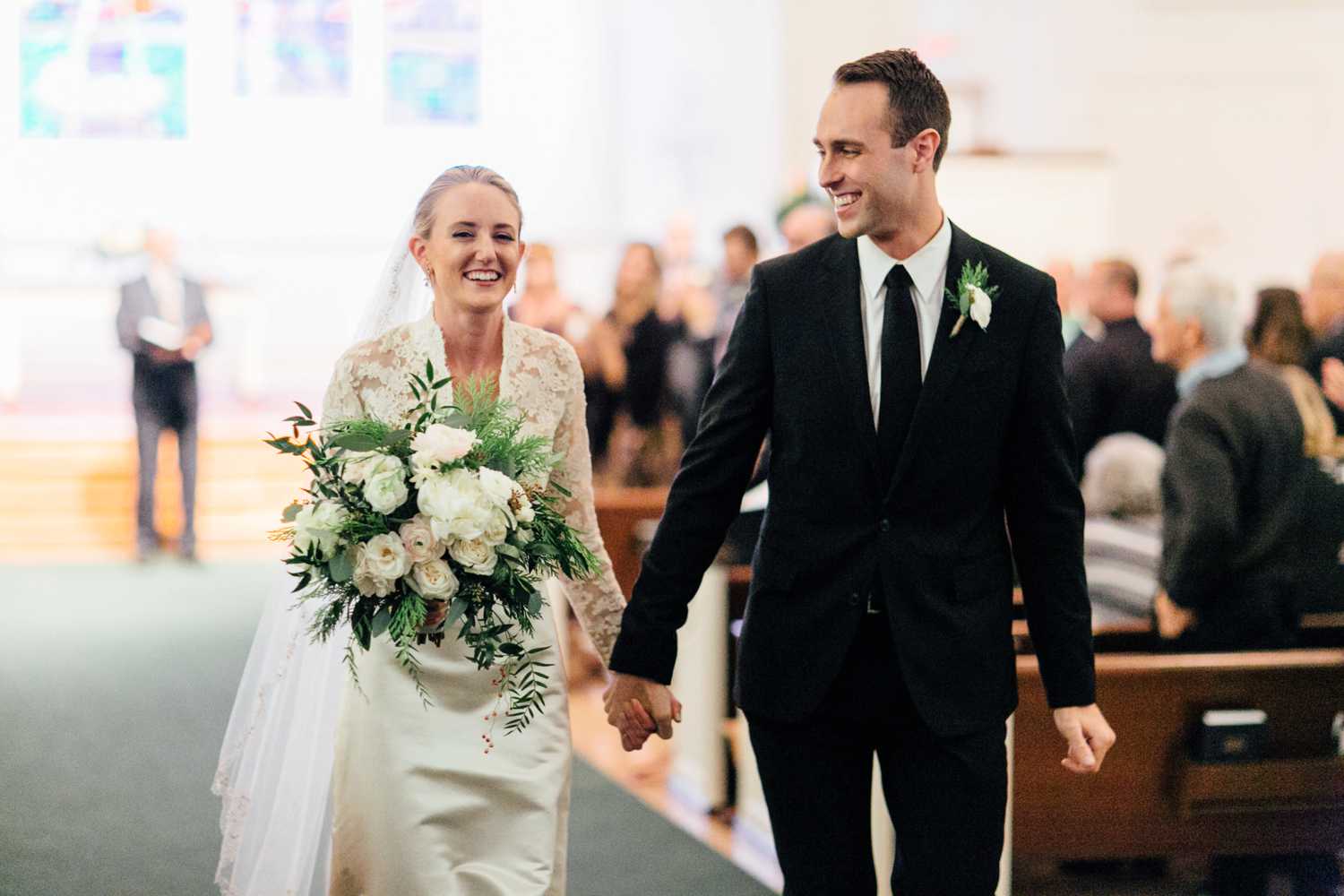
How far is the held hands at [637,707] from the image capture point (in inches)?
115

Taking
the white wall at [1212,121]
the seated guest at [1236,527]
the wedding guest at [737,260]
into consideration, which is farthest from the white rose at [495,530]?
the white wall at [1212,121]

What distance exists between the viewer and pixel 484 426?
3043 millimetres

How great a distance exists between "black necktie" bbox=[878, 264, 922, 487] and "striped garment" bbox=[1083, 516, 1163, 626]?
3110 millimetres

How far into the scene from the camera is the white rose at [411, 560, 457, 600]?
2854mm

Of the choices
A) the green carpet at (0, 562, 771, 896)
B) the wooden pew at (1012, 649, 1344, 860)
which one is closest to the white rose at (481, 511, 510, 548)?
the wooden pew at (1012, 649, 1344, 860)

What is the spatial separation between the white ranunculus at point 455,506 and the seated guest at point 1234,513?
2.62 meters

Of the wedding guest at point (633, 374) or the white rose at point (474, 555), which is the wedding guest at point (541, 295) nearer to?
the wedding guest at point (633, 374)

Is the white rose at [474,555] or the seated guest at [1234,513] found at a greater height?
the white rose at [474,555]

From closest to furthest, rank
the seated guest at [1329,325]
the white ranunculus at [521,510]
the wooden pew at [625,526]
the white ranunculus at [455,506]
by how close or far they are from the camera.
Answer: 1. the white ranunculus at [455,506]
2. the white ranunculus at [521,510]
3. the seated guest at [1329,325]
4. the wooden pew at [625,526]

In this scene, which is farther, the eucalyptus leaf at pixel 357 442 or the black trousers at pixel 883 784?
the eucalyptus leaf at pixel 357 442

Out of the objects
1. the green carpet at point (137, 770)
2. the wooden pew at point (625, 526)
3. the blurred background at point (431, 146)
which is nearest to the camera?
the green carpet at point (137, 770)

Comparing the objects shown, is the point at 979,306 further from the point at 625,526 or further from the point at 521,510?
the point at 625,526

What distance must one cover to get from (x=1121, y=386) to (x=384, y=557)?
193 inches

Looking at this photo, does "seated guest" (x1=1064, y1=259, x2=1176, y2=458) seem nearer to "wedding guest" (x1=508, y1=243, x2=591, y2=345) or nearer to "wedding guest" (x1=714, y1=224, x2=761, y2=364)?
"wedding guest" (x1=714, y1=224, x2=761, y2=364)
